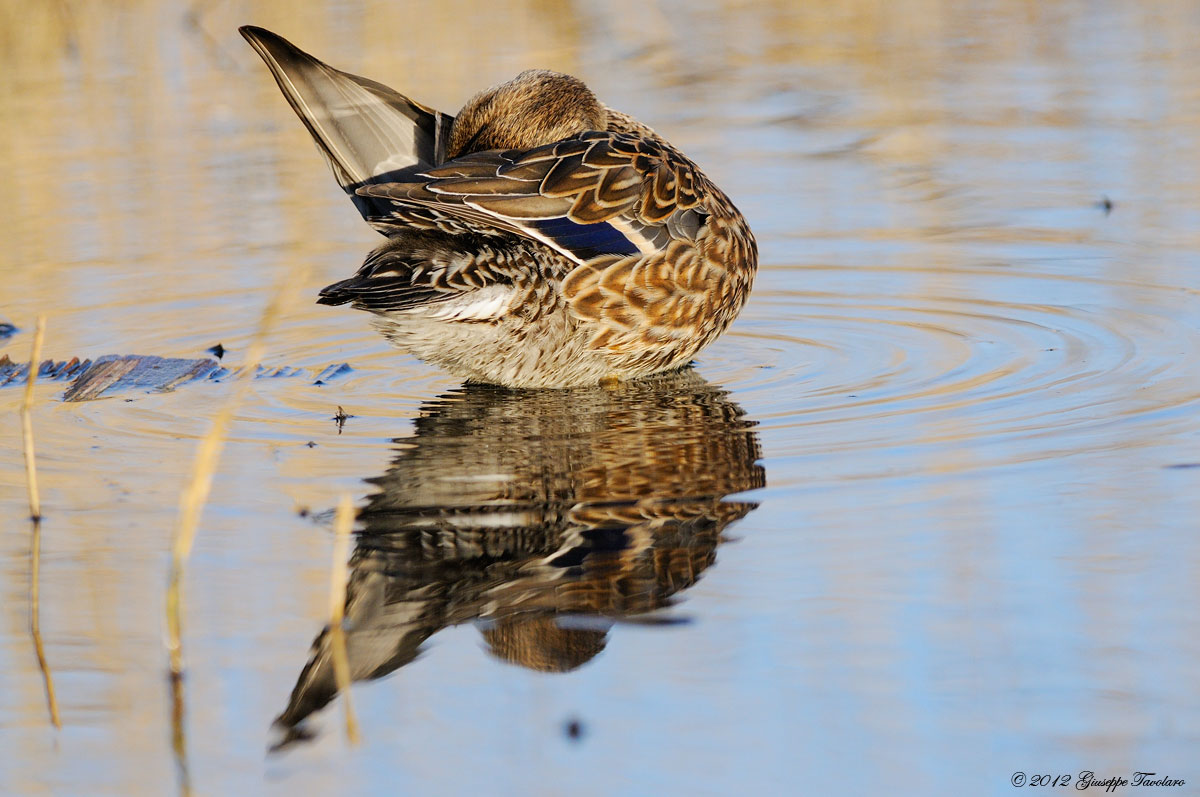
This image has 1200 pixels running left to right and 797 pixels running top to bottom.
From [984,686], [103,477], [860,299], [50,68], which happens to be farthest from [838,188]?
[50,68]

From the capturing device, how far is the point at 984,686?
3.31m

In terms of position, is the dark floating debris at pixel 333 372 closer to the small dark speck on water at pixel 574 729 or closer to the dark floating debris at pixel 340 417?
the dark floating debris at pixel 340 417

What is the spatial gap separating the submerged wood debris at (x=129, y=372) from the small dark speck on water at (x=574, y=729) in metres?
3.07

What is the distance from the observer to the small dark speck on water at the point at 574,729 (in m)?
3.19

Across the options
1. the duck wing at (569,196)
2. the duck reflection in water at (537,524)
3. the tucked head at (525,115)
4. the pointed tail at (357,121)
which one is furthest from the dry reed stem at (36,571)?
the tucked head at (525,115)

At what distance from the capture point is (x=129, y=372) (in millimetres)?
6121

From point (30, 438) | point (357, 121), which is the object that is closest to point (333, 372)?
point (357, 121)

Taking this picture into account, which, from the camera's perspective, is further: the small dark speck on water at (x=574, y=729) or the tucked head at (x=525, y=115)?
the tucked head at (x=525, y=115)

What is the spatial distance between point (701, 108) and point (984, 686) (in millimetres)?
8372

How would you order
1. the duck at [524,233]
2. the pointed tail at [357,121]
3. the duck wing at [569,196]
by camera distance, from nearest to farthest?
1. the duck wing at [569,196]
2. the duck at [524,233]
3. the pointed tail at [357,121]

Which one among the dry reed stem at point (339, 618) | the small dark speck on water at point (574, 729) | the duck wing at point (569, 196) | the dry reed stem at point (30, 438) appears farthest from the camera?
the duck wing at point (569, 196)

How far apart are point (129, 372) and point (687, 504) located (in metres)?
2.56

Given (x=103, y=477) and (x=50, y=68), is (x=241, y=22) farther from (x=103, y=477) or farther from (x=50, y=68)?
(x=103, y=477)

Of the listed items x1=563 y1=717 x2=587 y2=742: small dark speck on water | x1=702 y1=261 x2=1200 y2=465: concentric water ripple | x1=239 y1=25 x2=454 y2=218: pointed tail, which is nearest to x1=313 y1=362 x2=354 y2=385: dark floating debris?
x1=239 y1=25 x2=454 y2=218: pointed tail
